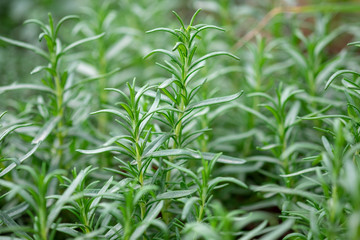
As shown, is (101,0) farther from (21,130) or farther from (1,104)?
(21,130)

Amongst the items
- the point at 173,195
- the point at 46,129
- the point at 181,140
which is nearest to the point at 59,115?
the point at 46,129

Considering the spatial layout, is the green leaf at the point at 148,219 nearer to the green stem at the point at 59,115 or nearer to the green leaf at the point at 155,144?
the green leaf at the point at 155,144

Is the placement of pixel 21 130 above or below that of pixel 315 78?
below

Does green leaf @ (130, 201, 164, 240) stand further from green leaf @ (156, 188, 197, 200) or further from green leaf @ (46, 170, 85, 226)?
green leaf @ (46, 170, 85, 226)

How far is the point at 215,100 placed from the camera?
109 cm

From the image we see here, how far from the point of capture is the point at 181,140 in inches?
48.4

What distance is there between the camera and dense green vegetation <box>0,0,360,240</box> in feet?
3.02

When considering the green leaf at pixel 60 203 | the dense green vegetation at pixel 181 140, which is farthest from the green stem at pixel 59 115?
the green leaf at pixel 60 203

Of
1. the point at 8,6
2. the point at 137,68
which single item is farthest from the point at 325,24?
the point at 8,6

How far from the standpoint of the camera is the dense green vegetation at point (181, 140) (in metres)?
0.92

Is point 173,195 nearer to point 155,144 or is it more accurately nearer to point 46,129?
point 155,144

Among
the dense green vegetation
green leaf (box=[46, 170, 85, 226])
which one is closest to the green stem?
the dense green vegetation

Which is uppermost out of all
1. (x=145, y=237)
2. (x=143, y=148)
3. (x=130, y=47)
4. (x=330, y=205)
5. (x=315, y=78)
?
(x=130, y=47)

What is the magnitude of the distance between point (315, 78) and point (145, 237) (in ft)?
3.41
